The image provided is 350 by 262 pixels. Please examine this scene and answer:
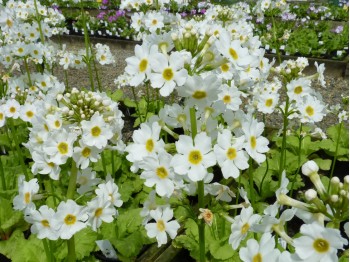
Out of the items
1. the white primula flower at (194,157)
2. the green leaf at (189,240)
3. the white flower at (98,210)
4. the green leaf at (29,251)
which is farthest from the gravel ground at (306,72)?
the white primula flower at (194,157)

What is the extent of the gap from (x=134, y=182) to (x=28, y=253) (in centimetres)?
123

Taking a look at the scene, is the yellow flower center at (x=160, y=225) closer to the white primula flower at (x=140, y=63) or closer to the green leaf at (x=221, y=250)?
the white primula flower at (x=140, y=63)

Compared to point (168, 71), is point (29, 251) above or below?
below

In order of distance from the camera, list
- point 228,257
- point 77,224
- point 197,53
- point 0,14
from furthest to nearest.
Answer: point 0,14 < point 228,257 < point 77,224 < point 197,53

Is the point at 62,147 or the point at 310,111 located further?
the point at 310,111

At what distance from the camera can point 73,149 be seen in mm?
2178

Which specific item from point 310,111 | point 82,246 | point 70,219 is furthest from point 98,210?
point 310,111

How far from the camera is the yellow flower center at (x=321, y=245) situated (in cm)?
121

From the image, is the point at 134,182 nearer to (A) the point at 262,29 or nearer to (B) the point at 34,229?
(B) the point at 34,229

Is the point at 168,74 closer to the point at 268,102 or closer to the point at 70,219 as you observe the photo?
the point at 70,219

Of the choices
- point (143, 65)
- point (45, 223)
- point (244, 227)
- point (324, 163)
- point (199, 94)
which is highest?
point (143, 65)

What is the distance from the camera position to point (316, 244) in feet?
4.00

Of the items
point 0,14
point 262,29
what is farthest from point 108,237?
point 262,29

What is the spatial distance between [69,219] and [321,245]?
4.24 feet
